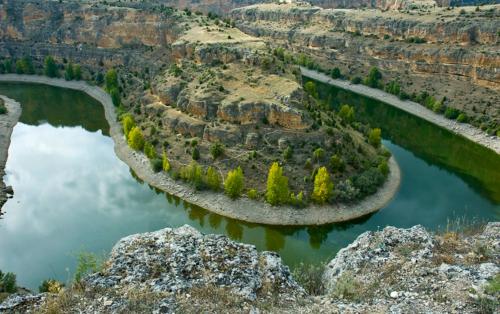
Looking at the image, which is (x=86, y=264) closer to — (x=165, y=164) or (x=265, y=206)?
(x=265, y=206)

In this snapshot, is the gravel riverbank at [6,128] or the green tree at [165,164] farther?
the green tree at [165,164]

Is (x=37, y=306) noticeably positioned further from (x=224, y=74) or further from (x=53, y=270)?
(x=224, y=74)

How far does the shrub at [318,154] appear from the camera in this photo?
5184cm

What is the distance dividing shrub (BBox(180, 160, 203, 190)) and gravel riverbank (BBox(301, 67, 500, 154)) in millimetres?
46086

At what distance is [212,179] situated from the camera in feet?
166

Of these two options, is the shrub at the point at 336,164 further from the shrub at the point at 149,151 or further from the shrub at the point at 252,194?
the shrub at the point at 149,151

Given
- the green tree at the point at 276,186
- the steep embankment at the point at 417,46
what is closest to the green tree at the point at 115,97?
the green tree at the point at 276,186

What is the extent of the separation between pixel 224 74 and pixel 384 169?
2676 centimetres

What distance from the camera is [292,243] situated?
45.6 metres

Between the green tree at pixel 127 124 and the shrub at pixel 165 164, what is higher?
the green tree at pixel 127 124

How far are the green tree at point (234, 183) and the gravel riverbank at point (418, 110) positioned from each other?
139 feet

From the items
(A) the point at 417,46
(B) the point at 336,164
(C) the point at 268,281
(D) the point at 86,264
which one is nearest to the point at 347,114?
(B) the point at 336,164

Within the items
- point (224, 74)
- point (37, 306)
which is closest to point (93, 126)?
point (224, 74)

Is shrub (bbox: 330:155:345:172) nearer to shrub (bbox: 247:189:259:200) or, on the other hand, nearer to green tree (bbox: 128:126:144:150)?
shrub (bbox: 247:189:259:200)
